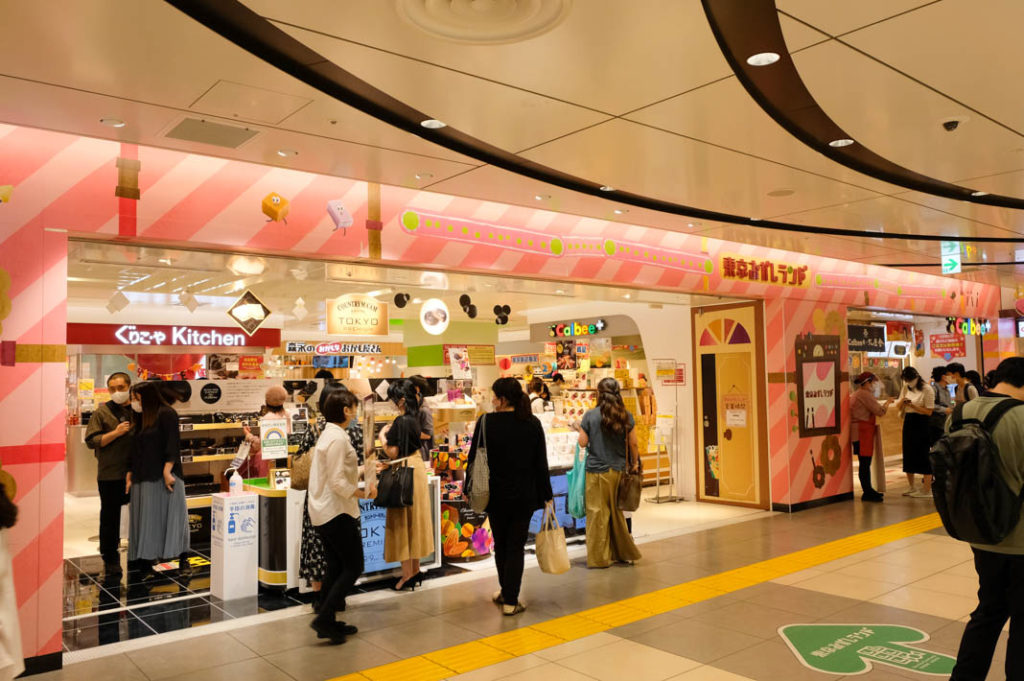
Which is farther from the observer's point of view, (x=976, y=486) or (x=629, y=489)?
(x=629, y=489)

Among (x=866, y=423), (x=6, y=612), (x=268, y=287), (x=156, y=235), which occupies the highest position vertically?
(x=268, y=287)

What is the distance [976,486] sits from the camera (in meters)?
3.30

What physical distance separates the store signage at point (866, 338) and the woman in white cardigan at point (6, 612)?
39.8ft

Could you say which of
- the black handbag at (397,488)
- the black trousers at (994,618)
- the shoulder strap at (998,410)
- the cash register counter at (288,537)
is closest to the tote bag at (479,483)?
the black handbag at (397,488)

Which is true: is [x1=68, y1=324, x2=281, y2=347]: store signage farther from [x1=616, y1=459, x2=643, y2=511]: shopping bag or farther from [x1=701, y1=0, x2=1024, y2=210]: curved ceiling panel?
[x1=701, y1=0, x2=1024, y2=210]: curved ceiling panel

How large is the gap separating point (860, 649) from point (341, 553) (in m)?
3.02

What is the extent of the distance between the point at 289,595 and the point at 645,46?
174 inches

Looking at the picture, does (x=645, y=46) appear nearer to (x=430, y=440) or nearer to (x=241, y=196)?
(x=241, y=196)

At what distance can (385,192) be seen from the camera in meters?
5.91

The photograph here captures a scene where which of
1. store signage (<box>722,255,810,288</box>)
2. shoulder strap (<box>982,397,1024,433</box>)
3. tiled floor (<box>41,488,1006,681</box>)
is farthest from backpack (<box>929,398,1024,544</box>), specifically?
store signage (<box>722,255,810,288</box>)

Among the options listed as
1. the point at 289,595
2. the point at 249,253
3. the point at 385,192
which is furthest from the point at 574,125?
the point at 289,595

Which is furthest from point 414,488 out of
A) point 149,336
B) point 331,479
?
point 149,336

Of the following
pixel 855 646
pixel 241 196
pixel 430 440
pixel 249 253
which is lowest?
pixel 855 646

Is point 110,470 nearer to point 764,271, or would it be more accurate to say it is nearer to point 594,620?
point 594,620
